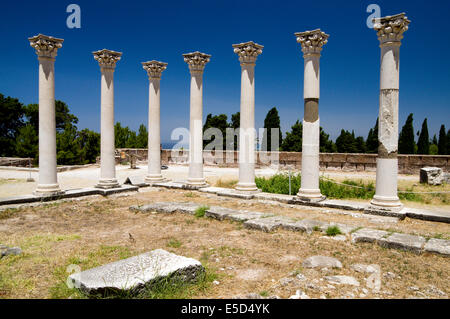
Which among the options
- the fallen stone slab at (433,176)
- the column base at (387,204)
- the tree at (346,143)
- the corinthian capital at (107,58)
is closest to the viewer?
the column base at (387,204)

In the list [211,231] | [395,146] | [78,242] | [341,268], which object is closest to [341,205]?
[395,146]

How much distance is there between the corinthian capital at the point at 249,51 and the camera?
14.3 meters

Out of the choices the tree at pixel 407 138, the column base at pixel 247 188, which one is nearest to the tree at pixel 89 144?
the column base at pixel 247 188

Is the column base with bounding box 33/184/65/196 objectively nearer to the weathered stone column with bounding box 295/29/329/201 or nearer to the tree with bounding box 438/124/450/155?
the weathered stone column with bounding box 295/29/329/201

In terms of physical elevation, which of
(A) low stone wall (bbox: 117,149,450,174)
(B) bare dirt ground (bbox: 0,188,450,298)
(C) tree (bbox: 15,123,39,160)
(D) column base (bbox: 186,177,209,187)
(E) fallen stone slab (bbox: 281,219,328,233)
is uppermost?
(C) tree (bbox: 15,123,39,160)

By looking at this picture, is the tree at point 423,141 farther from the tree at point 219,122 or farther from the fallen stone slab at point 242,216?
the fallen stone slab at point 242,216

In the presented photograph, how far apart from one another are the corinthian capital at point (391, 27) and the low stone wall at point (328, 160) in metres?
17.3

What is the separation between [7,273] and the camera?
5.96 metres

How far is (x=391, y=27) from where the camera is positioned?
427 inches

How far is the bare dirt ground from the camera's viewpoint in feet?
17.9

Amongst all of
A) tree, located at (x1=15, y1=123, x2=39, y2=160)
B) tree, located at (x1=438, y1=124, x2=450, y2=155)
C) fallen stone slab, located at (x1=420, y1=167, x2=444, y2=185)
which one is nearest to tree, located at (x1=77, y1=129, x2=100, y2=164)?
tree, located at (x1=15, y1=123, x2=39, y2=160)

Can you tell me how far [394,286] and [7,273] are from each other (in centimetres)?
658

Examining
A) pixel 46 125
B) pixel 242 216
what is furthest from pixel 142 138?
pixel 242 216
